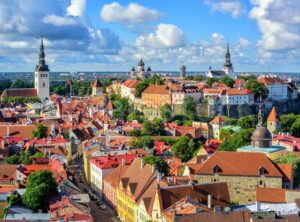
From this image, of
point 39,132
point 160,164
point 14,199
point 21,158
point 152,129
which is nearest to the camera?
point 14,199

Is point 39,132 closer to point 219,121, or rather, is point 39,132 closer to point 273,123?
point 219,121

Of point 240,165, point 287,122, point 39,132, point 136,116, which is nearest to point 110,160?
point 240,165

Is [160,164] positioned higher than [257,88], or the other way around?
[257,88]

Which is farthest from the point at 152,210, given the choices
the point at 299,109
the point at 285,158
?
the point at 299,109

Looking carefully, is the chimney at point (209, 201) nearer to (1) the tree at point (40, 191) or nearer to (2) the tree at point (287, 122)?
(1) the tree at point (40, 191)

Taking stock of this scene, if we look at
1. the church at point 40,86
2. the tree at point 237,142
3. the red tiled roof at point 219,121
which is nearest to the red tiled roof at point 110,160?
the tree at point 237,142

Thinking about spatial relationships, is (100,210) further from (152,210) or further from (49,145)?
(49,145)

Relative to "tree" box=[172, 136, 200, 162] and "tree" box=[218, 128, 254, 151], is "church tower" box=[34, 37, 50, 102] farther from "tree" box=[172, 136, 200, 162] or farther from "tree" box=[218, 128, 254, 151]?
"tree" box=[218, 128, 254, 151]
